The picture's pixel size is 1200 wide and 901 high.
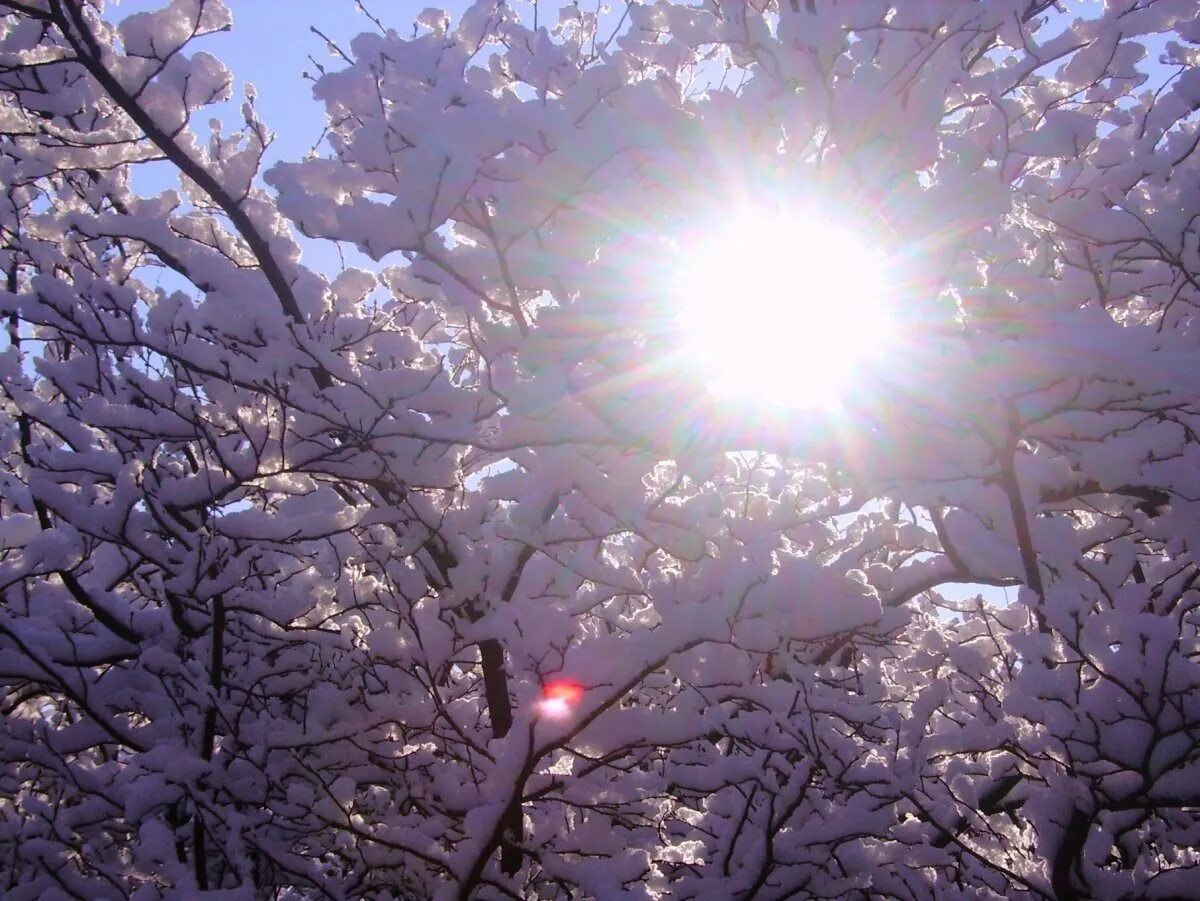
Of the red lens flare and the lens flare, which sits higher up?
the lens flare

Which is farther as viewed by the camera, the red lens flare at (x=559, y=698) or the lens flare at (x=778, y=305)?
the lens flare at (x=778, y=305)

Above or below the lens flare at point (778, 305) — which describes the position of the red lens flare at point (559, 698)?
below

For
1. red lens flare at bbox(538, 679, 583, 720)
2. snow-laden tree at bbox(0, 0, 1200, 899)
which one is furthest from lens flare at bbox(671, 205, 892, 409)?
red lens flare at bbox(538, 679, 583, 720)

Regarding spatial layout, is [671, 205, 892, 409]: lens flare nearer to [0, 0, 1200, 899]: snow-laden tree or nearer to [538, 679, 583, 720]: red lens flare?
[0, 0, 1200, 899]: snow-laden tree

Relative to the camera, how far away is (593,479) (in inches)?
124

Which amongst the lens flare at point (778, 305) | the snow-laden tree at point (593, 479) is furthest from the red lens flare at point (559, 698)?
the lens flare at point (778, 305)

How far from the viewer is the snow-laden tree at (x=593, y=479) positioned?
8.67 feet

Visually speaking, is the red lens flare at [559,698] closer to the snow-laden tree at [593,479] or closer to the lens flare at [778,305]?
the snow-laden tree at [593,479]

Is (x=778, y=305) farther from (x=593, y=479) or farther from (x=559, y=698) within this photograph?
(x=559, y=698)

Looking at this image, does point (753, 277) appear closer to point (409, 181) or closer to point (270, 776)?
point (409, 181)

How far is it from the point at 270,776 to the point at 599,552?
1.70 metres

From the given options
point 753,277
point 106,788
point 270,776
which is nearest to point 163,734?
point 106,788

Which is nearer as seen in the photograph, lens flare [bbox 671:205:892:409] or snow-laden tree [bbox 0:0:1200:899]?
snow-laden tree [bbox 0:0:1200:899]

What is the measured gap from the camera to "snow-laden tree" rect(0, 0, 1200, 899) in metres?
2.64
